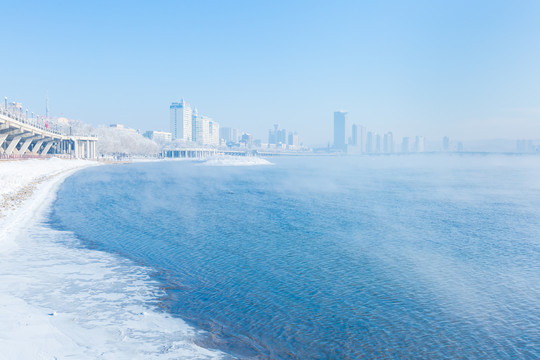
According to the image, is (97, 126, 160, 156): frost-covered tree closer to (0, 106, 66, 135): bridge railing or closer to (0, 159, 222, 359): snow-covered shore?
(0, 106, 66, 135): bridge railing

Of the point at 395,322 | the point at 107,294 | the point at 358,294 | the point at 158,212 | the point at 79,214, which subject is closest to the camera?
the point at 395,322

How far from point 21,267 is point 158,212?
15.1 meters

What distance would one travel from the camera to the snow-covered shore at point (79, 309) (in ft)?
26.7

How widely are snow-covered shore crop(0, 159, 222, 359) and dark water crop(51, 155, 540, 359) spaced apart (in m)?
0.75

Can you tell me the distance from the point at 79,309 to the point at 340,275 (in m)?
8.72

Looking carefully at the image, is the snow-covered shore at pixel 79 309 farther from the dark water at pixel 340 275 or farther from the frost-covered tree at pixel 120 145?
the frost-covered tree at pixel 120 145

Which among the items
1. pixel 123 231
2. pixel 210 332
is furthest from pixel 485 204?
pixel 210 332

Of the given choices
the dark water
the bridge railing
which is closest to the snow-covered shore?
the dark water

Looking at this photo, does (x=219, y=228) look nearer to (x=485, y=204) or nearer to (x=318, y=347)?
(x=318, y=347)

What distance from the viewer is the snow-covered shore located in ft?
26.7

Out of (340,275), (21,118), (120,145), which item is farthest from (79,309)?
(120,145)

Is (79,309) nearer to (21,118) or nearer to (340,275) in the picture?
(340,275)

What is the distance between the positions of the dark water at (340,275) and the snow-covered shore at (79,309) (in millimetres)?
750

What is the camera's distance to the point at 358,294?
1263 centimetres
